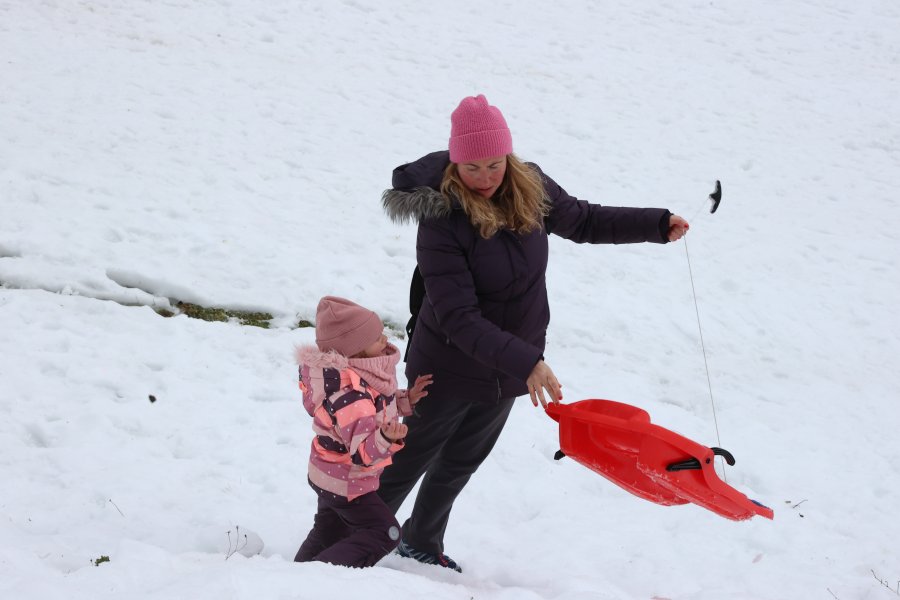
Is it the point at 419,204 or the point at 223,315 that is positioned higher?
the point at 419,204

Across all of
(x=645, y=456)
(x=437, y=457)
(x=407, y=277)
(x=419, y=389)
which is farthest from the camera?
(x=407, y=277)

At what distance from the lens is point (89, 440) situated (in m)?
4.69

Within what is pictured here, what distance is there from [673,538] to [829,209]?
20.7ft

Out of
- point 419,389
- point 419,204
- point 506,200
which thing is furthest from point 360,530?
point 506,200

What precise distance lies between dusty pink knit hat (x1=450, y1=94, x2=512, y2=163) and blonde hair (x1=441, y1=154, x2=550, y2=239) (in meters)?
0.10

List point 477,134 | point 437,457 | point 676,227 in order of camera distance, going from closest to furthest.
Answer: point 477,134 → point 676,227 → point 437,457

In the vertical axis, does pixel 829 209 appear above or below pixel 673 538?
above

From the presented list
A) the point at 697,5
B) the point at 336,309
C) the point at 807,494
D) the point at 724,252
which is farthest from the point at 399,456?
the point at 697,5

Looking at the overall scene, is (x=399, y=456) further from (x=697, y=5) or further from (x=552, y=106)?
(x=697, y=5)

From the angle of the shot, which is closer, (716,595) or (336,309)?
(336,309)

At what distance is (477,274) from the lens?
131 inches

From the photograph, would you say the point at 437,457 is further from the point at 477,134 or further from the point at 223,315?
the point at 223,315

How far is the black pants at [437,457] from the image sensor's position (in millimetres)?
3691

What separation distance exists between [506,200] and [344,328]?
845 mm
